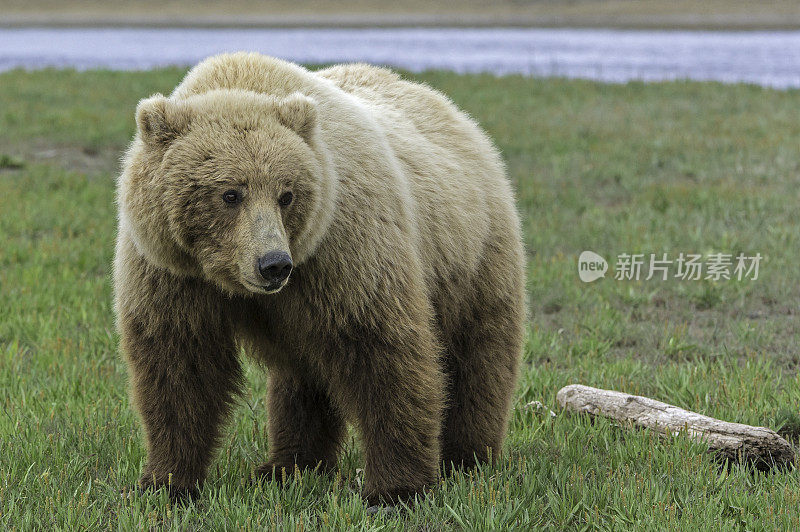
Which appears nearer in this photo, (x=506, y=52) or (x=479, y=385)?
(x=479, y=385)

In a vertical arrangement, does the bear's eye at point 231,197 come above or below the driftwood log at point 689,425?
above

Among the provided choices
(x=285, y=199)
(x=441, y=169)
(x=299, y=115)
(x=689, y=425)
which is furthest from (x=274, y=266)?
(x=689, y=425)

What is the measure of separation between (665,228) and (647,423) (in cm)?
494

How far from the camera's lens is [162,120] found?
11.4ft

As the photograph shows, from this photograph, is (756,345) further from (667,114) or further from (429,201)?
(667,114)

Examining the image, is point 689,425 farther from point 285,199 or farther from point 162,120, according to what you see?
point 162,120

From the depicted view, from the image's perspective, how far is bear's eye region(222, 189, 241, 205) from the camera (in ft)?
11.1

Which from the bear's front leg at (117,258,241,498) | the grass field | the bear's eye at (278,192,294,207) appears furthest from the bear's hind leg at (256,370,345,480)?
the bear's eye at (278,192,294,207)

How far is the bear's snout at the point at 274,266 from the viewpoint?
322 centimetres

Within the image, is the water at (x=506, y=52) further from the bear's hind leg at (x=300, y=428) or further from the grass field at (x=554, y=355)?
the bear's hind leg at (x=300, y=428)

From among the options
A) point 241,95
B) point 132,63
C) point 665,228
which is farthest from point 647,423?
point 132,63

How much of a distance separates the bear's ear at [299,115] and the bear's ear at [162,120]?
36 cm

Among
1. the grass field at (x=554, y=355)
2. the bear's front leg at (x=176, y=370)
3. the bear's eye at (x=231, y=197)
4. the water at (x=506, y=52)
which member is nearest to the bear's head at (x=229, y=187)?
the bear's eye at (x=231, y=197)

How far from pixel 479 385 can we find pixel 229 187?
67.4 inches
